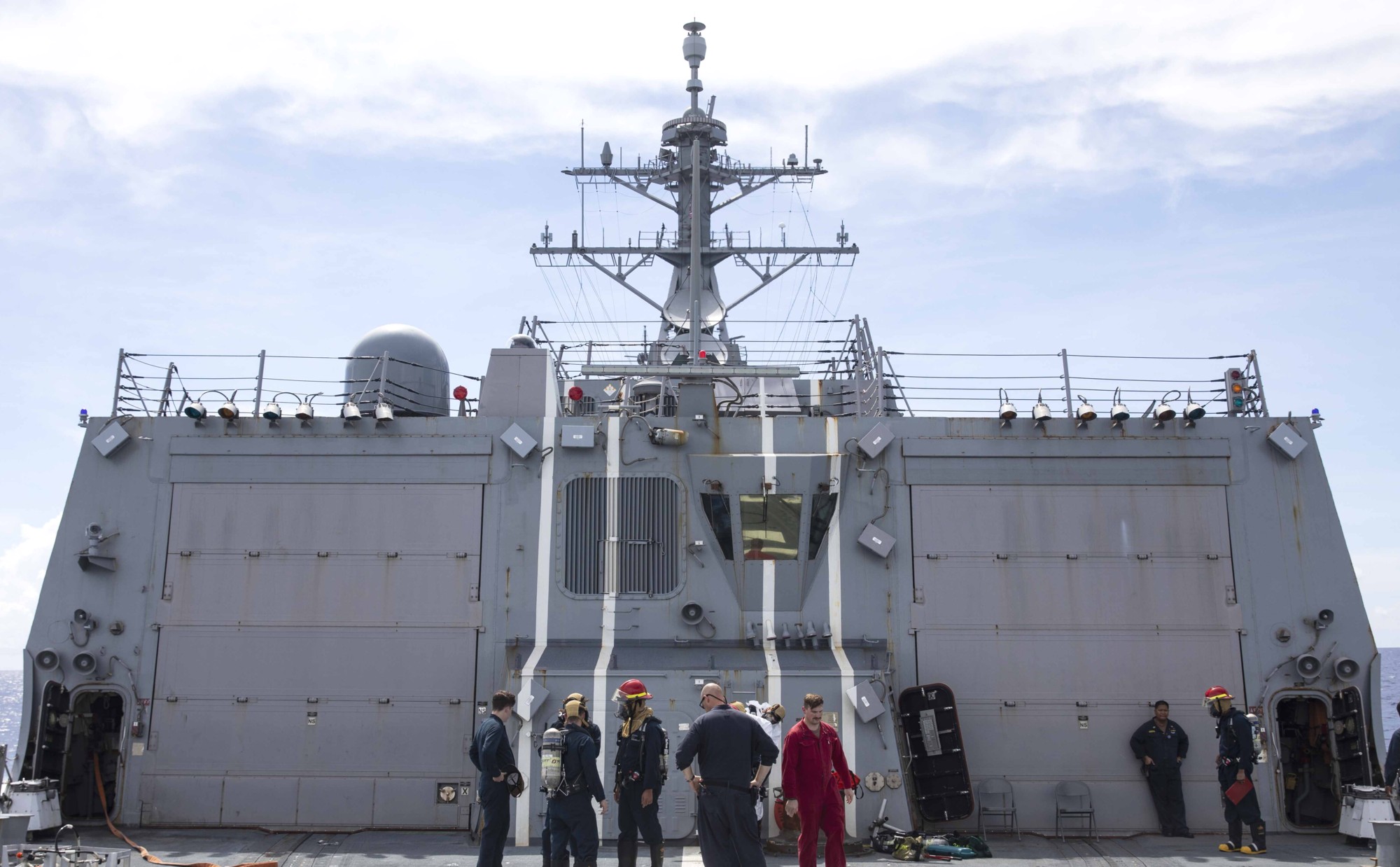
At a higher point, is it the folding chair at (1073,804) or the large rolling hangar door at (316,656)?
the large rolling hangar door at (316,656)

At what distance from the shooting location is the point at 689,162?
62.6 feet

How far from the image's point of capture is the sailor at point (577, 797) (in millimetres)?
8258

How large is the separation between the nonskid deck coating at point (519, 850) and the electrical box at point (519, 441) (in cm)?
378

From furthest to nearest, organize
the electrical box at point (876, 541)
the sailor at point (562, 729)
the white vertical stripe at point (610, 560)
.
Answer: the electrical box at point (876, 541)
the white vertical stripe at point (610, 560)
the sailor at point (562, 729)

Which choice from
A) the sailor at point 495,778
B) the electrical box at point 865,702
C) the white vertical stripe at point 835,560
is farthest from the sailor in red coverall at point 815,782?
the white vertical stripe at point 835,560

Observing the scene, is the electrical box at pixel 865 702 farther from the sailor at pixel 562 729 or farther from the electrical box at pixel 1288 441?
the electrical box at pixel 1288 441

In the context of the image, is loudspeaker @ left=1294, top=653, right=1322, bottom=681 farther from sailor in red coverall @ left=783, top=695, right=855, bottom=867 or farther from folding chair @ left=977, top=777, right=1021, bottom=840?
sailor in red coverall @ left=783, top=695, right=855, bottom=867

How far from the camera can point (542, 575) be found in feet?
38.8

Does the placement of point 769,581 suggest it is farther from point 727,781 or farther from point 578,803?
point 727,781

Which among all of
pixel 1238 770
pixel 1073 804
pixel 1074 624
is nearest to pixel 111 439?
pixel 1074 624

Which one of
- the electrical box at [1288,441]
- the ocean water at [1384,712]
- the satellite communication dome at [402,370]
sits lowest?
the ocean water at [1384,712]

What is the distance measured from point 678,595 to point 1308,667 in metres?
6.32

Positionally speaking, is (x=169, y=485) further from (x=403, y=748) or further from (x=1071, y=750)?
(x=1071, y=750)

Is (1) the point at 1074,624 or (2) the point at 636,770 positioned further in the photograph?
(1) the point at 1074,624
